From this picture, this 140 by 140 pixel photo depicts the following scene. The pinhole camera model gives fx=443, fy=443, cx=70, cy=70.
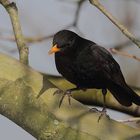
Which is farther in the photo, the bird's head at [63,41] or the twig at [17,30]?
the bird's head at [63,41]

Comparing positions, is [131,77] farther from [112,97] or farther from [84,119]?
[84,119]

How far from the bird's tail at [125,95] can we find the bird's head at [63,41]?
33cm

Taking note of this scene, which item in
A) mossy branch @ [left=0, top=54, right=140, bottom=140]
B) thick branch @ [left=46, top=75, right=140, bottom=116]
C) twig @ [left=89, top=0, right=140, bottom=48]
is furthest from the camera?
thick branch @ [left=46, top=75, right=140, bottom=116]

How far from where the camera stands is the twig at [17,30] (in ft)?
6.32

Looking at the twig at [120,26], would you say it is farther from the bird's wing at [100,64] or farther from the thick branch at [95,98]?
the thick branch at [95,98]

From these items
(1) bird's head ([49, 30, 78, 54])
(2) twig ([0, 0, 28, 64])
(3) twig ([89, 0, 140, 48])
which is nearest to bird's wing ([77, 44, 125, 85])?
(1) bird's head ([49, 30, 78, 54])

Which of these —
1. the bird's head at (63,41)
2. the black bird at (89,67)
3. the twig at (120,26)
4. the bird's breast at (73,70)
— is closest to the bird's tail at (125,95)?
the black bird at (89,67)

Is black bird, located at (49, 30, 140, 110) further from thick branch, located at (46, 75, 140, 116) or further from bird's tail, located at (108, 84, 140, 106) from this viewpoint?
thick branch, located at (46, 75, 140, 116)

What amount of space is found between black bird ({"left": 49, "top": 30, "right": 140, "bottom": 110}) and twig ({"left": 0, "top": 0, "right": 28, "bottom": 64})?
30 cm

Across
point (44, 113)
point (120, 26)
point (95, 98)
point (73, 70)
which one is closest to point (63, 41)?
point (73, 70)

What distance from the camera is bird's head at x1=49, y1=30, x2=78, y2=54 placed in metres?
2.34

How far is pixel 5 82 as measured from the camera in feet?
5.61

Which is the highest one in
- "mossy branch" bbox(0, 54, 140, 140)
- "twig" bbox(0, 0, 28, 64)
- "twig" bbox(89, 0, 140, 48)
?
"twig" bbox(89, 0, 140, 48)

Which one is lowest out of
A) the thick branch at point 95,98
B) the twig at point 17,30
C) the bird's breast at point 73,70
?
the thick branch at point 95,98
